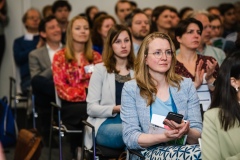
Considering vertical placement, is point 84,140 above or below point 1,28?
below

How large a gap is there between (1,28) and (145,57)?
5753 millimetres

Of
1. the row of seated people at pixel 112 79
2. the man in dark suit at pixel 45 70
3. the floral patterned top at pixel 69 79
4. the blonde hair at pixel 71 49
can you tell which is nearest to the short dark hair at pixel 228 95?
the row of seated people at pixel 112 79

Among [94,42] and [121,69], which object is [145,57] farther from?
[94,42]

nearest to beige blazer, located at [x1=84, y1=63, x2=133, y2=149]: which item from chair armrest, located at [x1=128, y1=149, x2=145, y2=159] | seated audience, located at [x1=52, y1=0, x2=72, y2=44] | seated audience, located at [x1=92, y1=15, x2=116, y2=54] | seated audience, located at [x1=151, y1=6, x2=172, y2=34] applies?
chair armrest, located at [x1=128, y1=149, x2=145, y2=159]

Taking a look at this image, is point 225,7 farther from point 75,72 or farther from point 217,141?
point 217,141

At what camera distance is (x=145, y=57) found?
4109 millimetres

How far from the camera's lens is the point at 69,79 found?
18.8ft

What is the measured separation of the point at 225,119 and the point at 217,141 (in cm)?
14

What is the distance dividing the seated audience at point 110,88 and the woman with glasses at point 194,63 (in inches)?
20.4

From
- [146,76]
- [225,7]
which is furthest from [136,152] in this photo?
[225,7]

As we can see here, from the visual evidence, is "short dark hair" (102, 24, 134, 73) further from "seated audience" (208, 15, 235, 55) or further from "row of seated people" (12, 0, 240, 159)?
"seated audience" (208, 15, 235, 55)

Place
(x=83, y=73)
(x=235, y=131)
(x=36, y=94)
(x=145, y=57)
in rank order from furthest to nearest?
(x=36, y=94), (x=83, y=73), (x=145, y=57), (x=235, y=131)

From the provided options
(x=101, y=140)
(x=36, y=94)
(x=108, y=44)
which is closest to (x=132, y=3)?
(x=36, y=94)

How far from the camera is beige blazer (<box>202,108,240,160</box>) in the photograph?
3.20 metres
